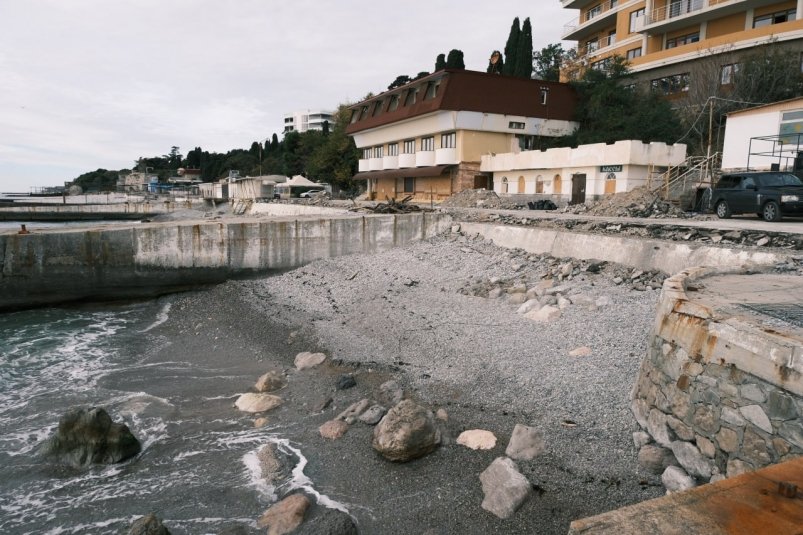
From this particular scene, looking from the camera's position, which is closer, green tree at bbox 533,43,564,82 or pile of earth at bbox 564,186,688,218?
pile of earth at bbox 564,186,688,218

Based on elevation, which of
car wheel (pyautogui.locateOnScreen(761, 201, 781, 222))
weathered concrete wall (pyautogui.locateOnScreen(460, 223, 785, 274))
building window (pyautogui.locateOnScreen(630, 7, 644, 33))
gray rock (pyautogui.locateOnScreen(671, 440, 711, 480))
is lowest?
gray rock (pyautogui.locateOnScreen(671, 440, 711, 480))

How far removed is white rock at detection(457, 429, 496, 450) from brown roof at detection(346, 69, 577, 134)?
31844mm

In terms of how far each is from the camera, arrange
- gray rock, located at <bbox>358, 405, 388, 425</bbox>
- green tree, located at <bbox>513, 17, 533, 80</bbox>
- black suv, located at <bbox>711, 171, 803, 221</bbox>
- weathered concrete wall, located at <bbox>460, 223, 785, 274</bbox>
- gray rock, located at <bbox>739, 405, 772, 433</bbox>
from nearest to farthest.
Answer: gray rock, located at <bbox>739, 405, 772, 433</bbox> → gray rock, located at <bbox>358, 405, 388, 425</bbox> → weathered concrete wall, located at <bbox>460, 223, 785, 274</bbox> → black suv, located at <bbox>711, 171, 803, 221</bbox> → green tree, located at <bbox>513, 17, 533, 80</bbox>

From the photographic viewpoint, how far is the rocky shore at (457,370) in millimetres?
5648

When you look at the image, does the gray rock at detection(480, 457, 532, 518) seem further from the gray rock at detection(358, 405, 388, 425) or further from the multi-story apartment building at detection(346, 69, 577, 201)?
the multi-story apartment building at detection(346, 69, 577, 201)

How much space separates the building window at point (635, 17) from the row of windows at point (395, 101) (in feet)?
74.4

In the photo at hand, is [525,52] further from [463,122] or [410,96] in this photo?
[463,122]

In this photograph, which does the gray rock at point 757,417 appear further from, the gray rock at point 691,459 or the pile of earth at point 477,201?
the pile of earth at point 477,201

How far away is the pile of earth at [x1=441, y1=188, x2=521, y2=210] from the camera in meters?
31.3

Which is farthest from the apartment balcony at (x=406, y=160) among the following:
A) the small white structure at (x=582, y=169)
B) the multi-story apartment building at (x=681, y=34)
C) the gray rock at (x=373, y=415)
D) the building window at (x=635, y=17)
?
the gray rock at (x=373, y=415)

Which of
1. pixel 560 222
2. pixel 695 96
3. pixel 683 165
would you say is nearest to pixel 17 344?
pixel 560 222

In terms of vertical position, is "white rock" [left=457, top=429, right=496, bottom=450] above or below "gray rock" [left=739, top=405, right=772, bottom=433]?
below

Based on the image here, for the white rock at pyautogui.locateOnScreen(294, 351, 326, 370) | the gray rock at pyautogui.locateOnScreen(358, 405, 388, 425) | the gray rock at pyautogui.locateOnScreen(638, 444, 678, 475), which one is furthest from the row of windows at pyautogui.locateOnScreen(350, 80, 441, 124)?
the gray rock at pyautogui.locateOnScreen(638, 444, 678, 475)

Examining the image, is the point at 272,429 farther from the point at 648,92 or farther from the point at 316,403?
the point at 648,92
